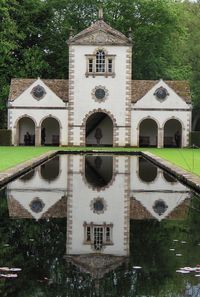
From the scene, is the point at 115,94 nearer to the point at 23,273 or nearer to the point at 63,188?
the point at 63,188

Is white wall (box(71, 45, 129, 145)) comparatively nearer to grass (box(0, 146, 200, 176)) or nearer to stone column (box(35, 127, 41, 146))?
stone column (box(35, 127, 41, 146))

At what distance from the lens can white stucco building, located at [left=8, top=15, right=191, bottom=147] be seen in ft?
163

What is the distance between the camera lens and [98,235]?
36.1 ft

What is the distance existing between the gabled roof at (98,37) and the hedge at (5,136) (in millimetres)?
8693

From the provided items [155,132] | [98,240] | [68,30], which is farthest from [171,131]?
[98,240]

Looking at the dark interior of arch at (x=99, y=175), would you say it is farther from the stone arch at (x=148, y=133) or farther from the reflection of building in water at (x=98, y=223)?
the stone arch at (x=148, y=133)

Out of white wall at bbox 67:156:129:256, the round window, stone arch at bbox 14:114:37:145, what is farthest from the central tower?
the round window

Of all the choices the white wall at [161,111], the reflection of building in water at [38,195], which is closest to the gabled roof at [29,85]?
the white wall at [161,111]

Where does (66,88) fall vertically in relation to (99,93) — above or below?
above

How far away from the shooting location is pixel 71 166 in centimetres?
2716

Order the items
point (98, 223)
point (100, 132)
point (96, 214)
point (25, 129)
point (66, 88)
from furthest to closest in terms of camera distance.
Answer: point (100, 132), point (25, 129), point (66, 88), point (96, 214), point (98, 223)

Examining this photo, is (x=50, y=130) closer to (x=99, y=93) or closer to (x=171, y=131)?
(x=99, y=93)

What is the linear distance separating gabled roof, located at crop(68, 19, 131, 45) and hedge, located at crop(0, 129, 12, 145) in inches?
342

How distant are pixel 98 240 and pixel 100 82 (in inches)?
1575
